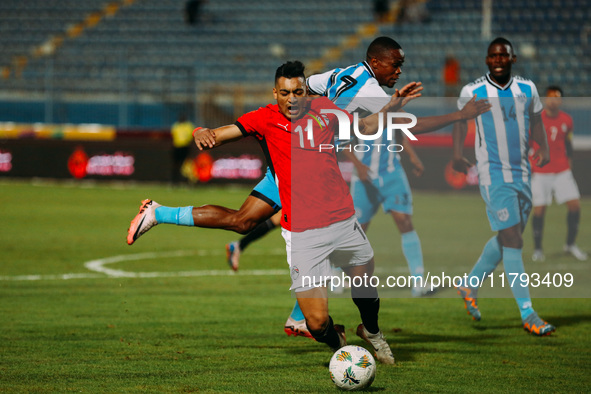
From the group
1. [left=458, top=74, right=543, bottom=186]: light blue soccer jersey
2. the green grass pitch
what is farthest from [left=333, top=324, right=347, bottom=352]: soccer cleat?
[left=458, top=74, right=543, bottom=186]: light blue soccer jersey

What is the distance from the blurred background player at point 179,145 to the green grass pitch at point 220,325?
9.58m

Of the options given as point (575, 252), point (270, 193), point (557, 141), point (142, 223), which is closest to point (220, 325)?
point (142, 223)

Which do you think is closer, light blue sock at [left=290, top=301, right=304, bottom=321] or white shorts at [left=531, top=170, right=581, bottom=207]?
light blue sock at [left=290, top=301, right=304, bottom=321]

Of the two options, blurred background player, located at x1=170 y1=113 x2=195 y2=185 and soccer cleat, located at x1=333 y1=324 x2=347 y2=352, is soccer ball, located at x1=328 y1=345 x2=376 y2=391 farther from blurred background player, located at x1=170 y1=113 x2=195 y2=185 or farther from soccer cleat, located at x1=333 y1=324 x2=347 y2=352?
blurred background player, located at x1=170 y1=113 x2=195 y2=185

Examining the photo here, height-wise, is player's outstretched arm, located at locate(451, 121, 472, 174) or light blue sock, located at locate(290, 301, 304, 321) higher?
player's outstretched arm, located at locate(451, 121, 472, 174)

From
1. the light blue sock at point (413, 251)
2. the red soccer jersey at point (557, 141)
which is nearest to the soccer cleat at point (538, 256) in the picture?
the red soccer jersey at point (557, 141)

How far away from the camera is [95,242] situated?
13.3m

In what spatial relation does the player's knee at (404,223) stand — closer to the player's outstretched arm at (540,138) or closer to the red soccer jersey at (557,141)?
the player's outstretched arm at (540,138)

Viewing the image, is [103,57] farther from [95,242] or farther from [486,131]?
[486,131]

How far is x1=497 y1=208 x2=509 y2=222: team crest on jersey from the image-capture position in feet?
24.7

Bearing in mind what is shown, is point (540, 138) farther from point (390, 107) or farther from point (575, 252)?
Answer: point (575, 252)

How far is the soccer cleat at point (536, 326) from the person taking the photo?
7.24 m

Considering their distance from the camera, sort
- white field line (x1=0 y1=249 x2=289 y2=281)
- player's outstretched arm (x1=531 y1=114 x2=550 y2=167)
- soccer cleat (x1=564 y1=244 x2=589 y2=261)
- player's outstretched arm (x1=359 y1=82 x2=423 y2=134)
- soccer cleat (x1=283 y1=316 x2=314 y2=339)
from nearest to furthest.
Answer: player's outstretched arm (x1=359 y1=82 x2=423 y2=134), soccer cleat (x1=283 y1=316 x2=314 y2=339), player's outstretched arm (x1=531 y1=114 x2=550 y2=167), white field line (x1=0 y1=249 x2=289 y2=281), soccer cleat (x1=564 y1=244 x2=589 y2=261)

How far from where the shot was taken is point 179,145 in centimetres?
2388
